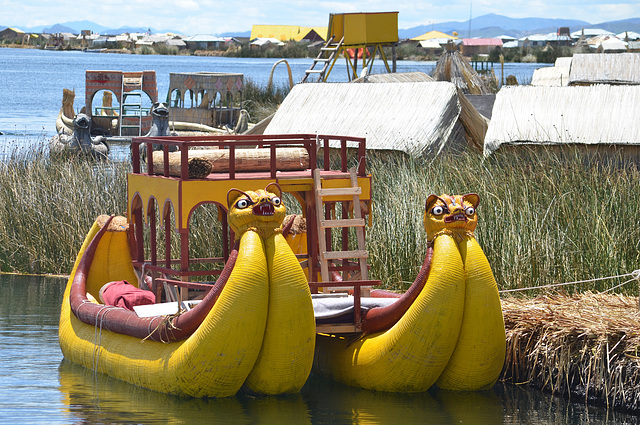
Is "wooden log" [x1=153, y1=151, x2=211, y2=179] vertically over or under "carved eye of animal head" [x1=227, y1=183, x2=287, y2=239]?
over

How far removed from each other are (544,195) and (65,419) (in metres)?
5.14

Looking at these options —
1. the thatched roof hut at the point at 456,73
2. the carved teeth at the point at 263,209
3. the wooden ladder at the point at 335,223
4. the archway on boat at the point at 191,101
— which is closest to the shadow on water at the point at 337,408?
the wooden ladder at the point at 335,223

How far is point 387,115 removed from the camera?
611 inches

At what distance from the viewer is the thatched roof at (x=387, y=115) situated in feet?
48.1

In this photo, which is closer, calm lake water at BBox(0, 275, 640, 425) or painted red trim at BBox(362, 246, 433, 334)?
calm lake water at BBox(0, 275, 640, 425)

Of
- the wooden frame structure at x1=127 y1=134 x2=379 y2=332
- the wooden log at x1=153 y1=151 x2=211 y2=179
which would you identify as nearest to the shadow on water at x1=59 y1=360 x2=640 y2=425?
the wooden frame structure at x1=127 y1=134 x2=379 y2=332

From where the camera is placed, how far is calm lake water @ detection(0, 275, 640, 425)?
711cm

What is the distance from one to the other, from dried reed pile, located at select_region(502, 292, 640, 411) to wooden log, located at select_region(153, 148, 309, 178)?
207 centimetres

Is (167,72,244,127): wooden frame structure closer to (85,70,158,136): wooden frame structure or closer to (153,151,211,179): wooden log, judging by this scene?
(85,70,158,136): wooden frame structure

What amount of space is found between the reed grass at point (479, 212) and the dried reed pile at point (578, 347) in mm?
781

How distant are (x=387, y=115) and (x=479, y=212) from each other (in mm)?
5770

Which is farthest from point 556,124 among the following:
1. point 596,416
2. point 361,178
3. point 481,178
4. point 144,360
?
point 144,360

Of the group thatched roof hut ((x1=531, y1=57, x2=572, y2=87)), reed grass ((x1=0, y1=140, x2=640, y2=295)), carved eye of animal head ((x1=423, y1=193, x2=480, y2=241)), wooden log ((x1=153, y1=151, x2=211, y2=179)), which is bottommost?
reed grass ((x1=0, y1=140, x2=640, y2=295))

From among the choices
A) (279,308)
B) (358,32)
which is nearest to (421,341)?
(279,308)
